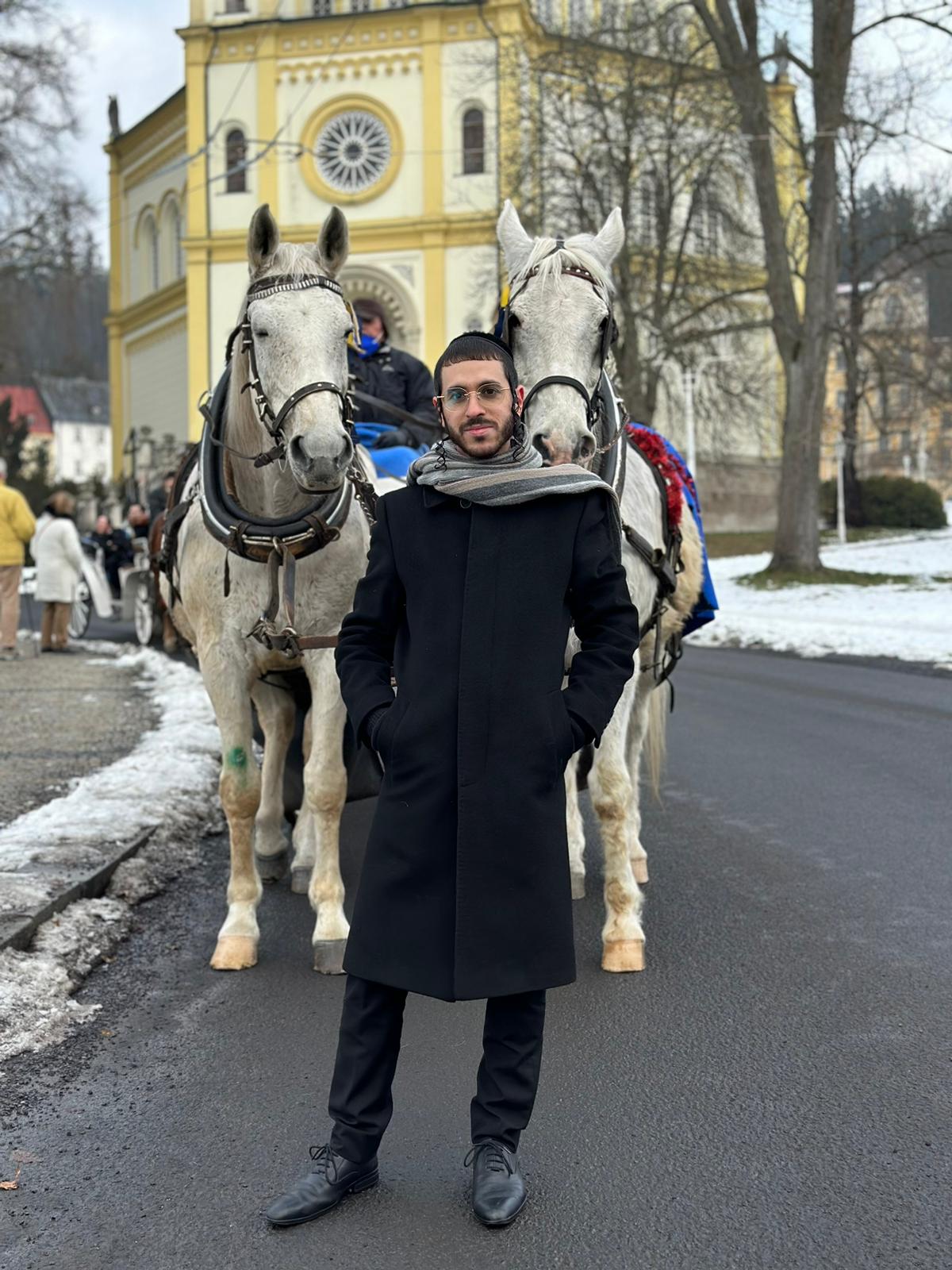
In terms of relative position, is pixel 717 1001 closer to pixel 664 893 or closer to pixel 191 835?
pixel 664 893

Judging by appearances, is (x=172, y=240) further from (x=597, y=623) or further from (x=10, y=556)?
(x=597, y=623)

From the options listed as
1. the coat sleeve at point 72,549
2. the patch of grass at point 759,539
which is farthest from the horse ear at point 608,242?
the patch of grass at point 759,539

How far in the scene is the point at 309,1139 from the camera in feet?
12.3

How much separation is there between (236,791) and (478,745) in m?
2.32

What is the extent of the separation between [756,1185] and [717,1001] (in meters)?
1.43

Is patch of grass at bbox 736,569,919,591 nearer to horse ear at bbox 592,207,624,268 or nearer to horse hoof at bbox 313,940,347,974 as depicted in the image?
horse ear at bbox 592,207,624,268

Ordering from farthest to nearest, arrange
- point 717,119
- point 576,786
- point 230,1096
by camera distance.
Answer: point 717,119 → point 576,786 → point 230,1096

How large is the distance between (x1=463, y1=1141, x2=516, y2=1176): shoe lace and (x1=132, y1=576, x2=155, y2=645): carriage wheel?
53.4 ft

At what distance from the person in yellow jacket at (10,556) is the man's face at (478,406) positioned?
48.7 feet

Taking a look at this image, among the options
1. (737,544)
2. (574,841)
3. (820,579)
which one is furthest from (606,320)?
(737,544)

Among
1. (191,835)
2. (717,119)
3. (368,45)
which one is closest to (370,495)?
(191,835)

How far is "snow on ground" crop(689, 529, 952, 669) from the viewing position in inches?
711

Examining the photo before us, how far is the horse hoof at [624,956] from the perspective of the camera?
5.23m

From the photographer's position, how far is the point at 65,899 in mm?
5652
